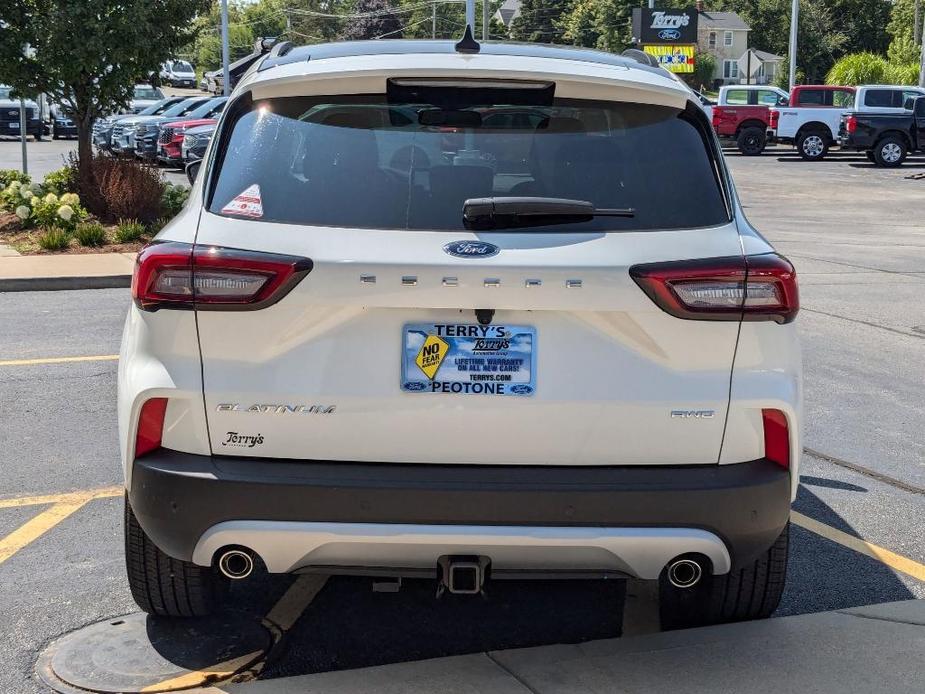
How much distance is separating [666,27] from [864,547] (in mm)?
50235

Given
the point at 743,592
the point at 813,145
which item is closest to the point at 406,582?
the point at 743,592

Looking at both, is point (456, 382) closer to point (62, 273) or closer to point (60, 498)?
point (60, 498)

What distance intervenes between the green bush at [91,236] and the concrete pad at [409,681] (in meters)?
11.4

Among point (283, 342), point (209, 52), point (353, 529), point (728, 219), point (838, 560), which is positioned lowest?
point (838, 560)

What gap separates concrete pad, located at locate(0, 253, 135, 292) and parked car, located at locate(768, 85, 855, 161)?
88.2ft

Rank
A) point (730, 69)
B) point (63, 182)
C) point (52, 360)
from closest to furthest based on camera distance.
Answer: point (52, 360)
point (63, 182)
point (730, 69)

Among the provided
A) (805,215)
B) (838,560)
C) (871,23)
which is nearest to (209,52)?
(871,23)

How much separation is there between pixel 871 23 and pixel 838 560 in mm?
95390

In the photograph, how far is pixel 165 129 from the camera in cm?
2814

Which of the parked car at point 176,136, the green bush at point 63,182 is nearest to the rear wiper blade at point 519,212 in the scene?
the green bush at point 63,182

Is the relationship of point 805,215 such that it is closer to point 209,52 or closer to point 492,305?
point 492,305

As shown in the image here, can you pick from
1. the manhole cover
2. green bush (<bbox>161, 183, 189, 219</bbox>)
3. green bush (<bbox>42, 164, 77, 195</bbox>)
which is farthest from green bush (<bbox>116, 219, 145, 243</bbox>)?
the manhole cover

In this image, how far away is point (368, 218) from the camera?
3521 millimetres

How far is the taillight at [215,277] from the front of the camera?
3.38 metres
